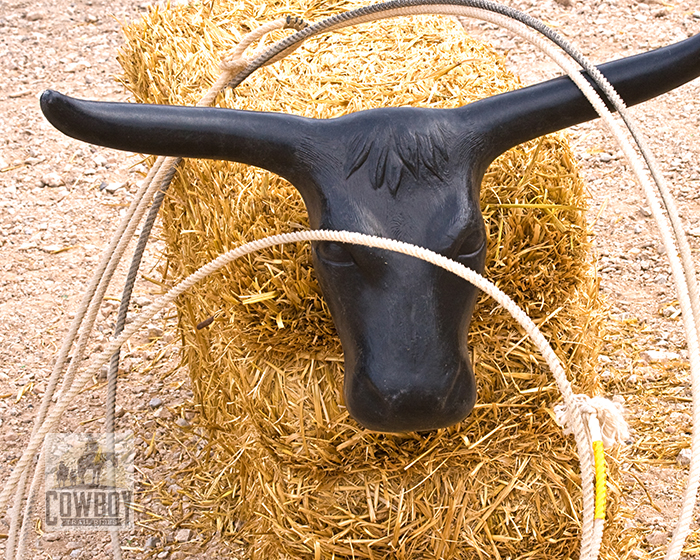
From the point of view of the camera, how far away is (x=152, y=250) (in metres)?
4.54

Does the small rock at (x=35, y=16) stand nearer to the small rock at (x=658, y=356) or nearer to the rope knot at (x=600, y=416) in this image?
the small rock at (x=658, y=356)

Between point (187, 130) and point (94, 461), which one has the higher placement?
point (187, 130)

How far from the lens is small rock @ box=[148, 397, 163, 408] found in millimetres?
3621

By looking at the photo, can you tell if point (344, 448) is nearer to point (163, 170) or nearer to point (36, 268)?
point (163, 170)

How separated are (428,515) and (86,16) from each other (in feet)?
19.1

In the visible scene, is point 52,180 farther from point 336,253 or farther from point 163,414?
point 336,253

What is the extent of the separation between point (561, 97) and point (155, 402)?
2405 millimetres

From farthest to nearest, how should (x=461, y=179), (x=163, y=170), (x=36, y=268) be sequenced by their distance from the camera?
(x=36, y=268) → (x=163, y=170) → (x=461, y=179)

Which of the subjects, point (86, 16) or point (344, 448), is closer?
point (344, 448)

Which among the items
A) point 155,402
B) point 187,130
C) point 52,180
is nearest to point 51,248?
point 52,180

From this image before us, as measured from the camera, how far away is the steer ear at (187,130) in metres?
1.77

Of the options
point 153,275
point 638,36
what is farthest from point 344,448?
point 638,36

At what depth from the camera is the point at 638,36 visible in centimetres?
570

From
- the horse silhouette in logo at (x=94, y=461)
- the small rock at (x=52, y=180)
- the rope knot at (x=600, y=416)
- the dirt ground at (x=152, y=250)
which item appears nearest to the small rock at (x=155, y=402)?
the dirt ground at (x=152, y=250)
